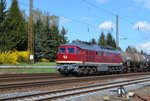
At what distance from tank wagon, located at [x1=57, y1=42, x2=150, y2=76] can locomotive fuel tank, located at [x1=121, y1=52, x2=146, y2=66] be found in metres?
2.58

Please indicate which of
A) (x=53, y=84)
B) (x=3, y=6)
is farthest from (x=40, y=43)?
(x=53, y=84)

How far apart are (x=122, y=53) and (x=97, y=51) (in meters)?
13.4

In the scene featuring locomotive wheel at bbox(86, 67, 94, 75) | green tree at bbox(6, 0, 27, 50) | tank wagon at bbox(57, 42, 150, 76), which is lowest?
locomotive wheel at bbox(86, 67, 94, 75)

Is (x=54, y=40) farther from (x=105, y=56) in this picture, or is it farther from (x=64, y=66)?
(x=64, y=66)

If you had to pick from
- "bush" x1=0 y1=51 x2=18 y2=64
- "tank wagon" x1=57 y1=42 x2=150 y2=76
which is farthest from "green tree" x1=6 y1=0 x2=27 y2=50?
"tank wagon" x1=57 y1=42 x2=150 y2=76

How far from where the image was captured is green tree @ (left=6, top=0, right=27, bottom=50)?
→ 75081 mm

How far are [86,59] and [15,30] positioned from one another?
145ft

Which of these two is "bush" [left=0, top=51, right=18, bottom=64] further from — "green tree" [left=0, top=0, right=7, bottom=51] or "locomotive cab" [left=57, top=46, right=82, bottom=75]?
"locomotive cab" [left=57, top=46, right=82, bottom=75]

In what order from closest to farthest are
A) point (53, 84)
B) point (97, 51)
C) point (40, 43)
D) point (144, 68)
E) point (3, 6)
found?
1. point (53, 84)
2. point (97, 51)
3. point (144, 68)
4. point (3, 6)
5. point (40, 43)

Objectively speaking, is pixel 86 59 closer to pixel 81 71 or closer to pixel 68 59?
pixel 81 71

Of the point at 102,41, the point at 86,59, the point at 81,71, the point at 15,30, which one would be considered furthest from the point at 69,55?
the point at 102,41

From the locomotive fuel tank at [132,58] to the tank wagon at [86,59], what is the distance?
258cm

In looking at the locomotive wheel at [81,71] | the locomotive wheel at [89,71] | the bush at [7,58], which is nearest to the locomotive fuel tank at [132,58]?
the locomotive wheel at [89,71]

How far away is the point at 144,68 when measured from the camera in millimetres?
65062
